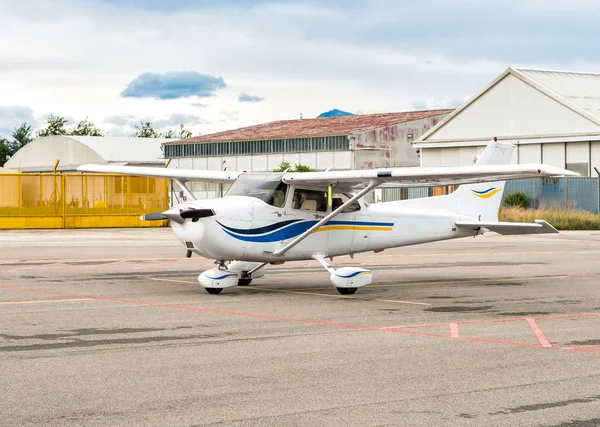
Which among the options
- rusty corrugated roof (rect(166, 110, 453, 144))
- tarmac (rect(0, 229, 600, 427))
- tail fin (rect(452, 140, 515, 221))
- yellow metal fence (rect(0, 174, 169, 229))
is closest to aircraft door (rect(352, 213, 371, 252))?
tarmac (rect(0, 229, 600, 427))

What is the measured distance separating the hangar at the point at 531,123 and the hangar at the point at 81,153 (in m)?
32.4

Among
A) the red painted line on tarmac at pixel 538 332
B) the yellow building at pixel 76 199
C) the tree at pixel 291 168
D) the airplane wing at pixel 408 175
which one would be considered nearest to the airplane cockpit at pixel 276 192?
the airplane wing at pixel 408 175

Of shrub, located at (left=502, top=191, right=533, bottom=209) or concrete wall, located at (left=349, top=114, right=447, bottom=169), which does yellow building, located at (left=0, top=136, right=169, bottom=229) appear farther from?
concrete wall, located at (left=349, top=114, right=447, bottom=169)

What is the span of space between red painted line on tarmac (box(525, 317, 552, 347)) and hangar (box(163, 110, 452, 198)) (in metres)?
53.7

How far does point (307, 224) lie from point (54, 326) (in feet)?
19.0

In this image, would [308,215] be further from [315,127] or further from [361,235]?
[315,127]

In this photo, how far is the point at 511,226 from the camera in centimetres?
1777

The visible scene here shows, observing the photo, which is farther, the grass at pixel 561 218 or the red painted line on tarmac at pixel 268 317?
the grass at pixel 561 218

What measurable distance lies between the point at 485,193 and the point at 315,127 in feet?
187

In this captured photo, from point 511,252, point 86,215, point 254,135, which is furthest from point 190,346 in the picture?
point 254,135

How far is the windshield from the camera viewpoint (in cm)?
1584

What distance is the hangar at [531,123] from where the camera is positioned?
5181 cm

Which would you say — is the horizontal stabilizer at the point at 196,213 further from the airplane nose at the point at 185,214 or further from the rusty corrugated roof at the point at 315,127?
the rusty corrugated roof at the point at 315,127

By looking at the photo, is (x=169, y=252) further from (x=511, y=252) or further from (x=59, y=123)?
(x=59, y=123)
